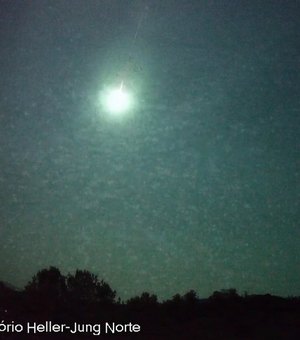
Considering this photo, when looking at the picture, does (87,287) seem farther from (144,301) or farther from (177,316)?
(177,316)

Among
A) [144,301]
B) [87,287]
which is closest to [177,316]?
[144,301]

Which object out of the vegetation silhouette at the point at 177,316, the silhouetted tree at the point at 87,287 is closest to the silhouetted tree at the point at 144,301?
the vegetation silhouette at the point at 177,316

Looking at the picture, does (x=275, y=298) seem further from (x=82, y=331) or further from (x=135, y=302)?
(x=82, y=331)

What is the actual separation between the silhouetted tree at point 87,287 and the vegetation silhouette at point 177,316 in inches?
582

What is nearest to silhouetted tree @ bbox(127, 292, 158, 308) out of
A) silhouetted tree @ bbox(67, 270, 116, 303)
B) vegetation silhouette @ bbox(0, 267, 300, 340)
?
vegetation silhouette @ bbox(0, 267, 300, 340)

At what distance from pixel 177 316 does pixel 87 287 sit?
27.3 metres

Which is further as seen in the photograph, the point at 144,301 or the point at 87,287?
the point at 87,287

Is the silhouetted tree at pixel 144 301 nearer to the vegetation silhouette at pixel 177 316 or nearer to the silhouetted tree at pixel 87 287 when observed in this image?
the vegetation silhouette at pixel 177 316

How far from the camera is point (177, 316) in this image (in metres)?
33.7

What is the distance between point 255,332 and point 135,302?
16.7 meters

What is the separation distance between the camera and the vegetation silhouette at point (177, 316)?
25.9 m

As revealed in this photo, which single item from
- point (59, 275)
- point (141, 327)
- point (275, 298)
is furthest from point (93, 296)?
point (141, 327)

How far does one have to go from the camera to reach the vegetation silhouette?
25.9 meters

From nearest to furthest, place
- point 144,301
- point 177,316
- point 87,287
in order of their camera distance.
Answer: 1. point 177,316
2. point 144,301
3. point 87,287
